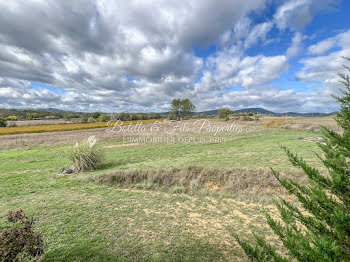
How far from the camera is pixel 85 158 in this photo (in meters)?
9.52

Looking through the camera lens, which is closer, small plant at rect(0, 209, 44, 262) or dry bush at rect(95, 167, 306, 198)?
small plant at rect(0, 209, 44, 262)

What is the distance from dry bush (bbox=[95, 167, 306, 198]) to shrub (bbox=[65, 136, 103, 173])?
2.13m

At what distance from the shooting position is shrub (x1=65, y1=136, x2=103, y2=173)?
30.7 feet

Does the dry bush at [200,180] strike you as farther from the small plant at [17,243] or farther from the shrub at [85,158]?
the small plant at [17,243]

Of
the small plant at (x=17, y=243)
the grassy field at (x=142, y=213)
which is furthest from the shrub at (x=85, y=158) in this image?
the small plant at (x=17, y=243)

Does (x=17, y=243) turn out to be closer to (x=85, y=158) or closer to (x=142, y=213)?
(x=142, y=213)

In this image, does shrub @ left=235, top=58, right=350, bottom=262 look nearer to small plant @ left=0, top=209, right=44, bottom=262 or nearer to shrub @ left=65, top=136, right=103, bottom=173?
small plant @ left=0, top=209, right=44, bottom=262

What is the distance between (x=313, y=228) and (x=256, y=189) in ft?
17.4

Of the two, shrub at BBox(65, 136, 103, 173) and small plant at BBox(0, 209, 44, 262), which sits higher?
small plant at BBox(0, 209, 44, 262)

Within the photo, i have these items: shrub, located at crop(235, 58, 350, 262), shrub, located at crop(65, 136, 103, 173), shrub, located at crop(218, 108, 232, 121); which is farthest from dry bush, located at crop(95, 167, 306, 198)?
shrub, located at crop(218, 108, 232, 121)

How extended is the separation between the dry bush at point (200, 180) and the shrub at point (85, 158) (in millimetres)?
2132

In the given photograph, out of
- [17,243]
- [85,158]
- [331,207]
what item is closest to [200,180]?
[331,207]

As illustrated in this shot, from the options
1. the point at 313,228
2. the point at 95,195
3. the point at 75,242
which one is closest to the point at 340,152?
the point at 313,228

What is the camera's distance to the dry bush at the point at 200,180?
22.1ft
